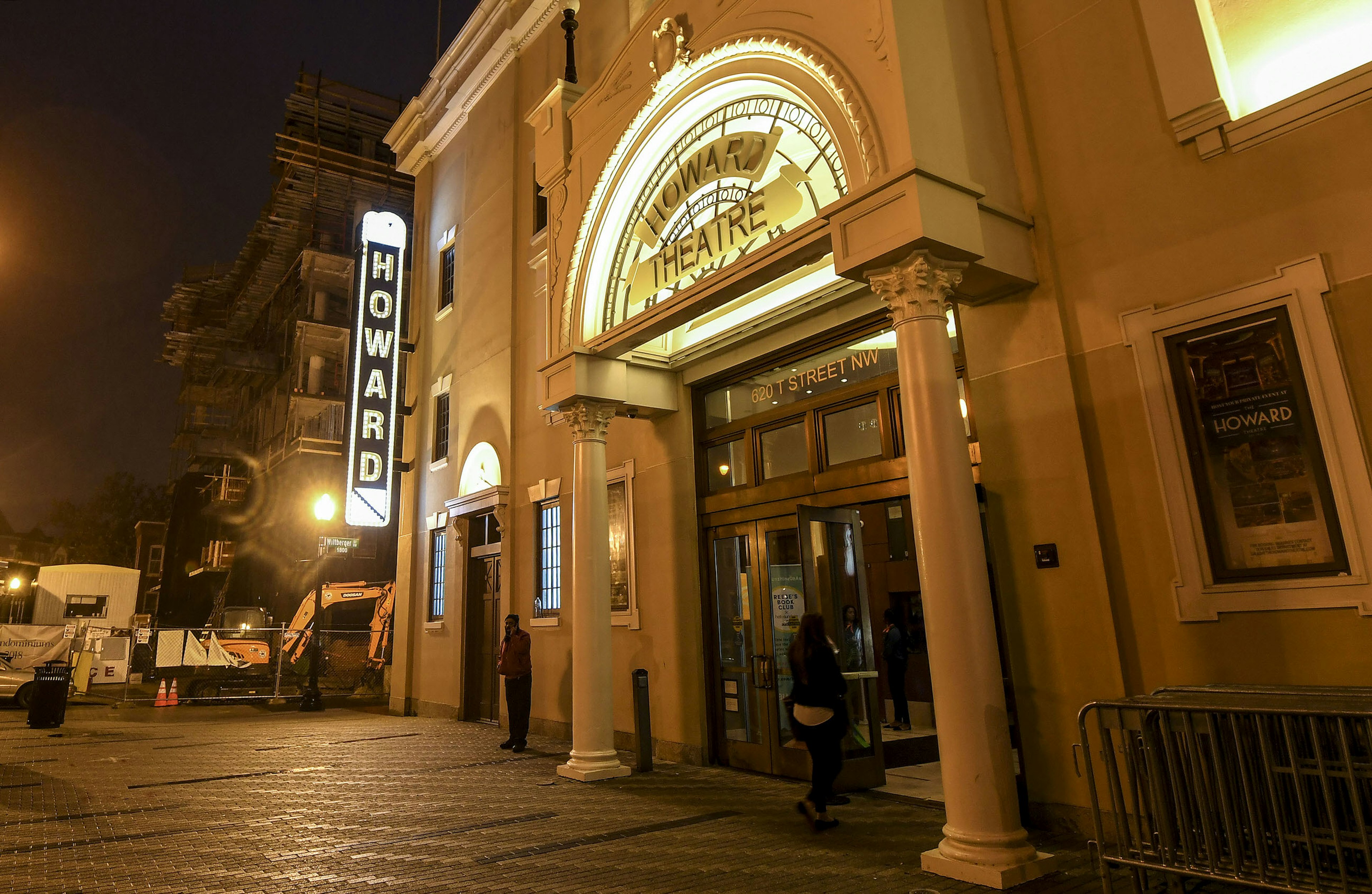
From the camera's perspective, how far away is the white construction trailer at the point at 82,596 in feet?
88.0

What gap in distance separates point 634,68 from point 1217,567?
7718mm

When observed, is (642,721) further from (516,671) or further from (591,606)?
(516,671)

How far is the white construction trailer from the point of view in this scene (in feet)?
88.0

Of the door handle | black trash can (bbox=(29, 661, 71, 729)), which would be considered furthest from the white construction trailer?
the door handle

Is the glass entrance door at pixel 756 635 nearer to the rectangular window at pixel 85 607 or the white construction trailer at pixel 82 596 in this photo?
the white construction trailer at pixel 82 596

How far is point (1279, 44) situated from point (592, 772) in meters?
8.92

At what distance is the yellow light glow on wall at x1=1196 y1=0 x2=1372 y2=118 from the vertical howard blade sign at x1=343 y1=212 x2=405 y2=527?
596 inches

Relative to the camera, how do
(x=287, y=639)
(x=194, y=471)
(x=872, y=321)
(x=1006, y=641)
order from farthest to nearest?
(x=194, y=471) → (x=287, y=639) → (x=872, y=321) → (x=1006, y=641)

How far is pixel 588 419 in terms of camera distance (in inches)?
376

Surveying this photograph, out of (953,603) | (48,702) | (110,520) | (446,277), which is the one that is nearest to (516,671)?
(953,603)

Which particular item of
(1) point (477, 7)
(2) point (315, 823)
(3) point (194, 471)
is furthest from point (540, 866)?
(3) point (194, 471)

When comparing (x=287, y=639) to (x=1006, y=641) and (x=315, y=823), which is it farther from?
(x=1006, y=641)

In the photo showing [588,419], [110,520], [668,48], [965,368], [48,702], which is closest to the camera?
[965,368]

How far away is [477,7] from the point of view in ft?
50.8
